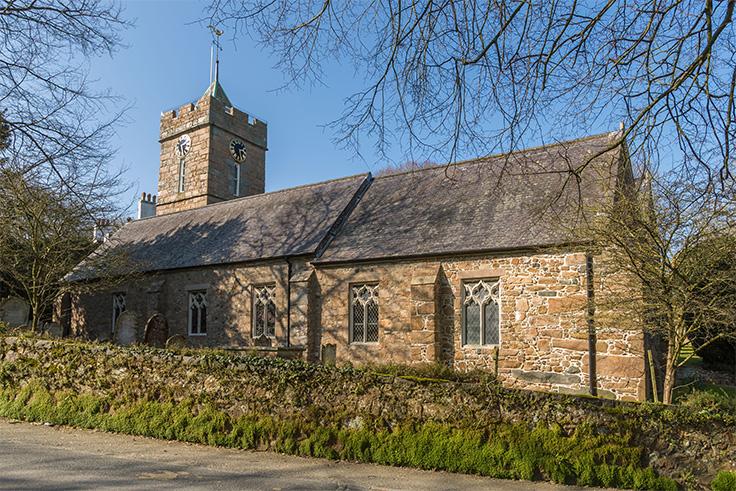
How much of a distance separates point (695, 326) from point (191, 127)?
29.9m

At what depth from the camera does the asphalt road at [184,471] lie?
22.4 ft

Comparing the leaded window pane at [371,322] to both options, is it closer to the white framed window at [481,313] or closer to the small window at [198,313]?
the white framed window at [481,313]

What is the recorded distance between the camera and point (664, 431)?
7223mm

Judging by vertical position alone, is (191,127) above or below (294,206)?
above

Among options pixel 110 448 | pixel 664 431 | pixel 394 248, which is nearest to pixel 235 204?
pixel 394 248

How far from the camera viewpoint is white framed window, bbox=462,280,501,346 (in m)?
15.4

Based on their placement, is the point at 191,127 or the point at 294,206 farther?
the point at 191,127

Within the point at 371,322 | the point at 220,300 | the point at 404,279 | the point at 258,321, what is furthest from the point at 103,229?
the point at 404,279

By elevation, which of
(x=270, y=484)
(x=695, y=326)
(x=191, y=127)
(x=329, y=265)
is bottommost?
(x=270, y=484)

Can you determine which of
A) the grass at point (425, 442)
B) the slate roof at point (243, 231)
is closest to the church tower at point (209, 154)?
the slate roof at point (243, 231)

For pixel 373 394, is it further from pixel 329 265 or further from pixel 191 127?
pixel 191 127

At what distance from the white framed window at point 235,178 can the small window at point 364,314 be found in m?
19.0

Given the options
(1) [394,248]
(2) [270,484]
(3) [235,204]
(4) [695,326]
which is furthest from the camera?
(3) [235,204]

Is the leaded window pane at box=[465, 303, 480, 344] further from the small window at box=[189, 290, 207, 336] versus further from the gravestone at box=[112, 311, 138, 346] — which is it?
the gravestone at box=[112, 311, 138, 346]
